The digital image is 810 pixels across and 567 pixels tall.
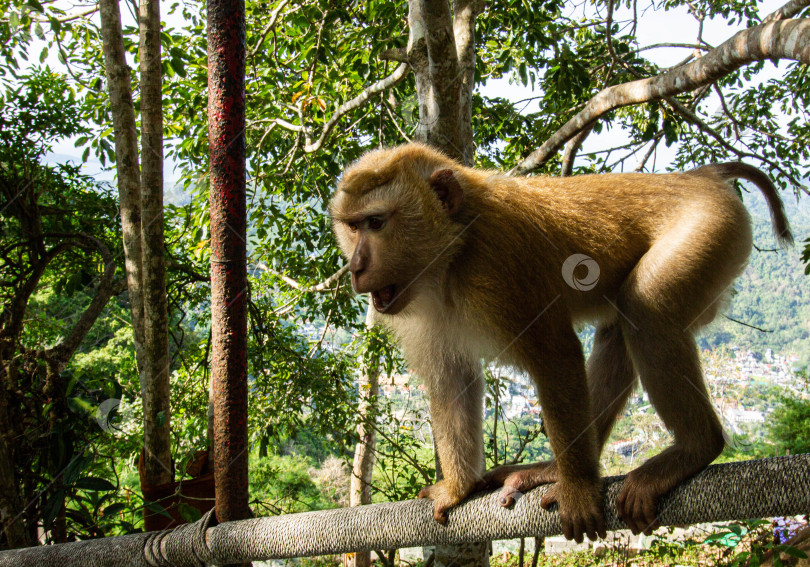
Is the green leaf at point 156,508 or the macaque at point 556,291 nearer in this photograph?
the macaque at point 556,291

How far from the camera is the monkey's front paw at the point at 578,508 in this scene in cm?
206

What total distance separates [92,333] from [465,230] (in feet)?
31.0

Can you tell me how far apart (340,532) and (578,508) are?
2.84 ft

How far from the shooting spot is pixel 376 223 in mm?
2393

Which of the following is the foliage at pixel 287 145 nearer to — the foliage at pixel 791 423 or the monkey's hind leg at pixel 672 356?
the monkey's hind leg at pixel 672 356

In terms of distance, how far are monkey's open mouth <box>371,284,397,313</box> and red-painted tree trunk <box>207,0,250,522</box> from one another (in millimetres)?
679

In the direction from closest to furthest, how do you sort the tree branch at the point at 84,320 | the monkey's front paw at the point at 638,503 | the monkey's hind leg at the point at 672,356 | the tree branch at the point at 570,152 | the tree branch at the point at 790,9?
the monkey's front paw at the point at 638,503 < the monkey's hind leg at the point at 672,356 < the tree branch at the point at 790,9 < the tree branch at the point at 84,320 < the tree branch at the point at 570,152

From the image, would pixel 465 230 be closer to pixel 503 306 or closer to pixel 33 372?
pixel 503 306

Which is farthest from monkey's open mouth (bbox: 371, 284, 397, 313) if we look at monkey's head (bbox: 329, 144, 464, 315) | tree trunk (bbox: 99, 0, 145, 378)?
tree trunk (bbox: 99, 0, 145, 378)

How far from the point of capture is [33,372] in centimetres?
323

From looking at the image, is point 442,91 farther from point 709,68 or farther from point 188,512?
point 188,512

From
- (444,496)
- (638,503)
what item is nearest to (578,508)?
(638,503)

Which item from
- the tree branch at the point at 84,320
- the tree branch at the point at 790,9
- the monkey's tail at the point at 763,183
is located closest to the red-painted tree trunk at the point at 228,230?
the tree branch at the point at 84,320

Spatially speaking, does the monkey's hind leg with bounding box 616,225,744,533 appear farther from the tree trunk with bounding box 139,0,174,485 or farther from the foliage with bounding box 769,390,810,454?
the foliage with bounding box 769,390,810,454
